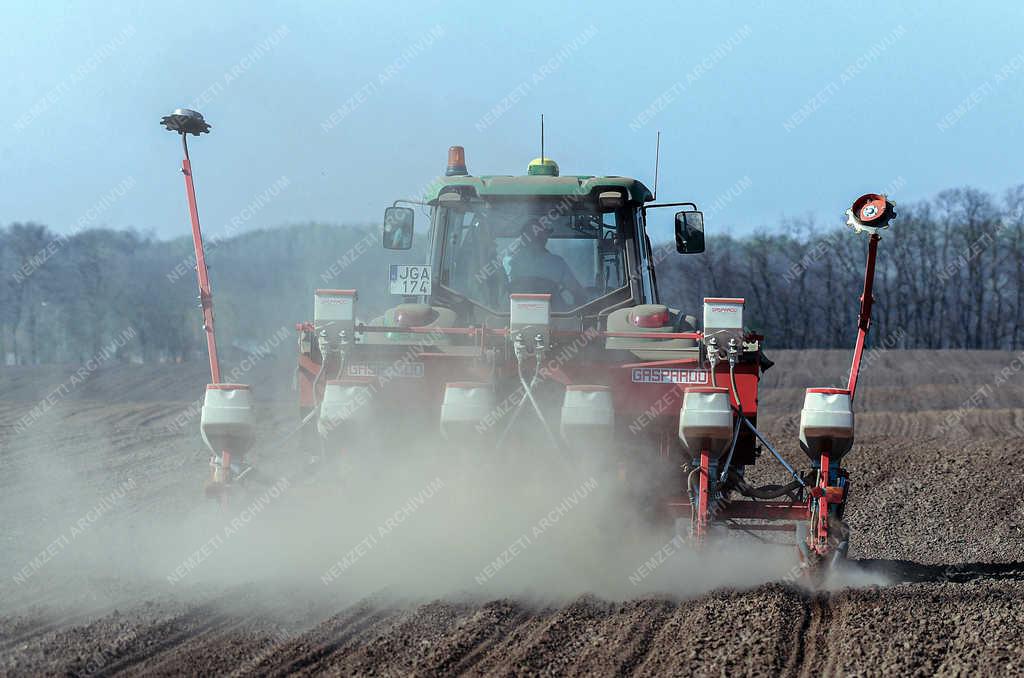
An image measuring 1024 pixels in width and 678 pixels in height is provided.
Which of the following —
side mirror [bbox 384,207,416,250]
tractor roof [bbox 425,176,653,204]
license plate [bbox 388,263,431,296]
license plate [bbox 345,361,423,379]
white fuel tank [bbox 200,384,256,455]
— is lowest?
white fuel tank [bbox 200,384,256,455]

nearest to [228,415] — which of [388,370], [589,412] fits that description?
[388,370]

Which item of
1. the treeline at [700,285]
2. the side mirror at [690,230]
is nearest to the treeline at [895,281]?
the treeline at [700,285]

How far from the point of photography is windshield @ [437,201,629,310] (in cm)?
830

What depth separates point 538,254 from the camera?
8.33 metres

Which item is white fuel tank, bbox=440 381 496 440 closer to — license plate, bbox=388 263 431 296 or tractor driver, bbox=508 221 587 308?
license plate, bbox=388 263 431 296

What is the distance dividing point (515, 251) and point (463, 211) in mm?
564

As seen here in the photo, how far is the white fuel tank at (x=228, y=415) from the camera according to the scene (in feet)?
23.2

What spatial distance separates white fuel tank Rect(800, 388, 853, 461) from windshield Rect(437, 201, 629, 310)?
213 centimetres

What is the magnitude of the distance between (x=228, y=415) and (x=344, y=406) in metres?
0.82

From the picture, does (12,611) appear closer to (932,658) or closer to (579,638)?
(579,638)

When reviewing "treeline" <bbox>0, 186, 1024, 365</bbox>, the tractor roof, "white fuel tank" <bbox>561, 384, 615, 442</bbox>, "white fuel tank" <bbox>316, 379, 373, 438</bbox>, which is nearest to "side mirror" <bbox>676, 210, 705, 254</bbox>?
the tractor roof

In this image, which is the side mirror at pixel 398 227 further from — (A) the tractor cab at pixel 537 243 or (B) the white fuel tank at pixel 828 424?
(B) the white fuel tank at pixel 828 424

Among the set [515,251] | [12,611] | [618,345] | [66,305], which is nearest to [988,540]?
[618,345]

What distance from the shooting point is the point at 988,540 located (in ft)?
31.0
